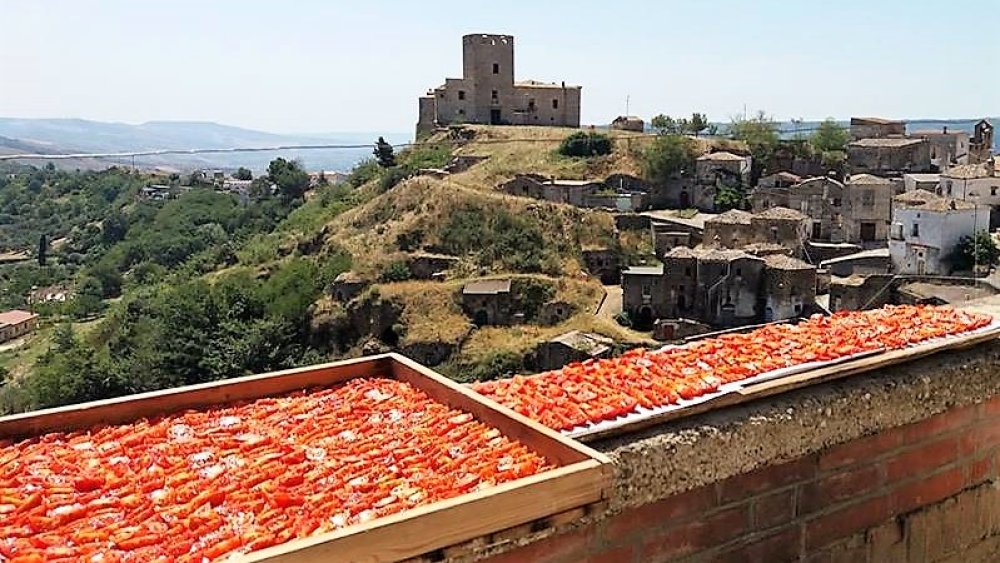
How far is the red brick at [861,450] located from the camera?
267 centimetres

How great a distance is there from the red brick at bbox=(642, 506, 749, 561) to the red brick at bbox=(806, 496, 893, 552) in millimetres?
282

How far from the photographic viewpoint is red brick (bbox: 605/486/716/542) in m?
2.24

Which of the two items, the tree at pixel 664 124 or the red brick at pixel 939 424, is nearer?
the red brick at pixel 939 424

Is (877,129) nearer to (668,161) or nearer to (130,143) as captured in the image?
(668,161)

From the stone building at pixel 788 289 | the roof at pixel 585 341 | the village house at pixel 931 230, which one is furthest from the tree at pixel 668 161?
the roof at pixel 585 341

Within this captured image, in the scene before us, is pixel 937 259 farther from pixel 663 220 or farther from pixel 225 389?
pixel 225 389

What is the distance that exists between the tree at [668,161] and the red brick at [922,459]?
38.4 metres

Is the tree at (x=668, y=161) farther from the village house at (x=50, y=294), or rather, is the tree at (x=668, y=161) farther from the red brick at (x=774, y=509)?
the red brick at (x=774, y=509)

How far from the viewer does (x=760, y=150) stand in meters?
43.3

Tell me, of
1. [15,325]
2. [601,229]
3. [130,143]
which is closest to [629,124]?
[601,229]

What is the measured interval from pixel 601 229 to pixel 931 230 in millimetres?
12683

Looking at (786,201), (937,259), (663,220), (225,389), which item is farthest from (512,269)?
(225,389)

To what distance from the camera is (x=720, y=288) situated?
2706 centimetres

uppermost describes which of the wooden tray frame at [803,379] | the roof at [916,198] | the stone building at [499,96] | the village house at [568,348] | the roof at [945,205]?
the stone building at [499,96]
